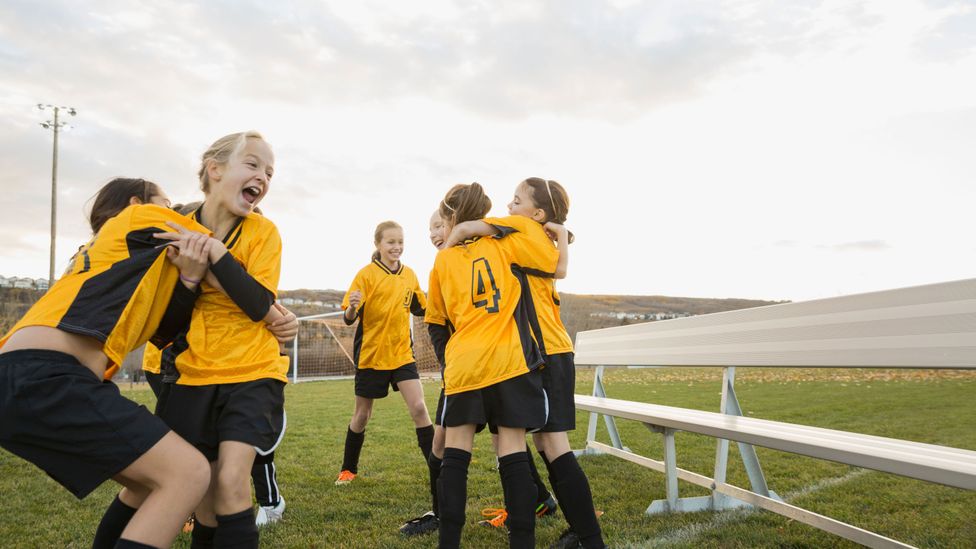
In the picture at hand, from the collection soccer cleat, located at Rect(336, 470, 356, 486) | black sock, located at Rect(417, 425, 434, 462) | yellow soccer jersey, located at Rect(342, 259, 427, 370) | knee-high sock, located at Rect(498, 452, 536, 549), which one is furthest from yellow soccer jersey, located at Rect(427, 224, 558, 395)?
soccer cleat, located at Rect(336, 470, 356, 486)

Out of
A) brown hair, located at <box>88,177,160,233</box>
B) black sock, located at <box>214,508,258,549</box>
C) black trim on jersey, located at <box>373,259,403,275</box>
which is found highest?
brown hair, located at <box>88,177,160,233</box>

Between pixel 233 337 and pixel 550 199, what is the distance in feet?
5.57

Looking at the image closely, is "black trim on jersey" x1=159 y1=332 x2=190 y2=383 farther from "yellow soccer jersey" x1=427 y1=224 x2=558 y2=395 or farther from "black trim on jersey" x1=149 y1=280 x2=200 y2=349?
"yellow soccer jersey" x1=427 y1=224 x2=558 y2=395

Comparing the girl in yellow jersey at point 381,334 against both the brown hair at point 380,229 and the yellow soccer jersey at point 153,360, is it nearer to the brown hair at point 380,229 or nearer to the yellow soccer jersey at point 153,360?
Result: the brown hair at point 380,229

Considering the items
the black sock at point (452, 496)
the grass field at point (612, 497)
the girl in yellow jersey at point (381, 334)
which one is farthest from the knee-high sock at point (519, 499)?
the girl in yellow jersey at point (381, 334)

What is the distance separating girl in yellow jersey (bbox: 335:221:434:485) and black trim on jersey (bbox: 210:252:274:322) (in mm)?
2563

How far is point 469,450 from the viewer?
2801mm

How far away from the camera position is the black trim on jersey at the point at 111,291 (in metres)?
1.74

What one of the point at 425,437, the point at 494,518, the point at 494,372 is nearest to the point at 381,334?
the point at 425,437

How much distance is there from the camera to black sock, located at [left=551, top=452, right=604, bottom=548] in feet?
8.86

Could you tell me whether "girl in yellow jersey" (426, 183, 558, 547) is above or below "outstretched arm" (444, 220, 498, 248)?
below

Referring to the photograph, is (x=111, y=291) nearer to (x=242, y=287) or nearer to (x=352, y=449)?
(x=242, y=287)

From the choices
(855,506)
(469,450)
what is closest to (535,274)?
(469,450)

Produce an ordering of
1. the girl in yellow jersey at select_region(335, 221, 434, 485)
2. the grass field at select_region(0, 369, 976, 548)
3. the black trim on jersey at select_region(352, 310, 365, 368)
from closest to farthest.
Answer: the grass field at select_region(0, 369, 976, 548) → the girl in yellow jersey at select_region(335, 221, 434, 485) → the black trim on jersey at select_region(352, 310, 365, 368)
